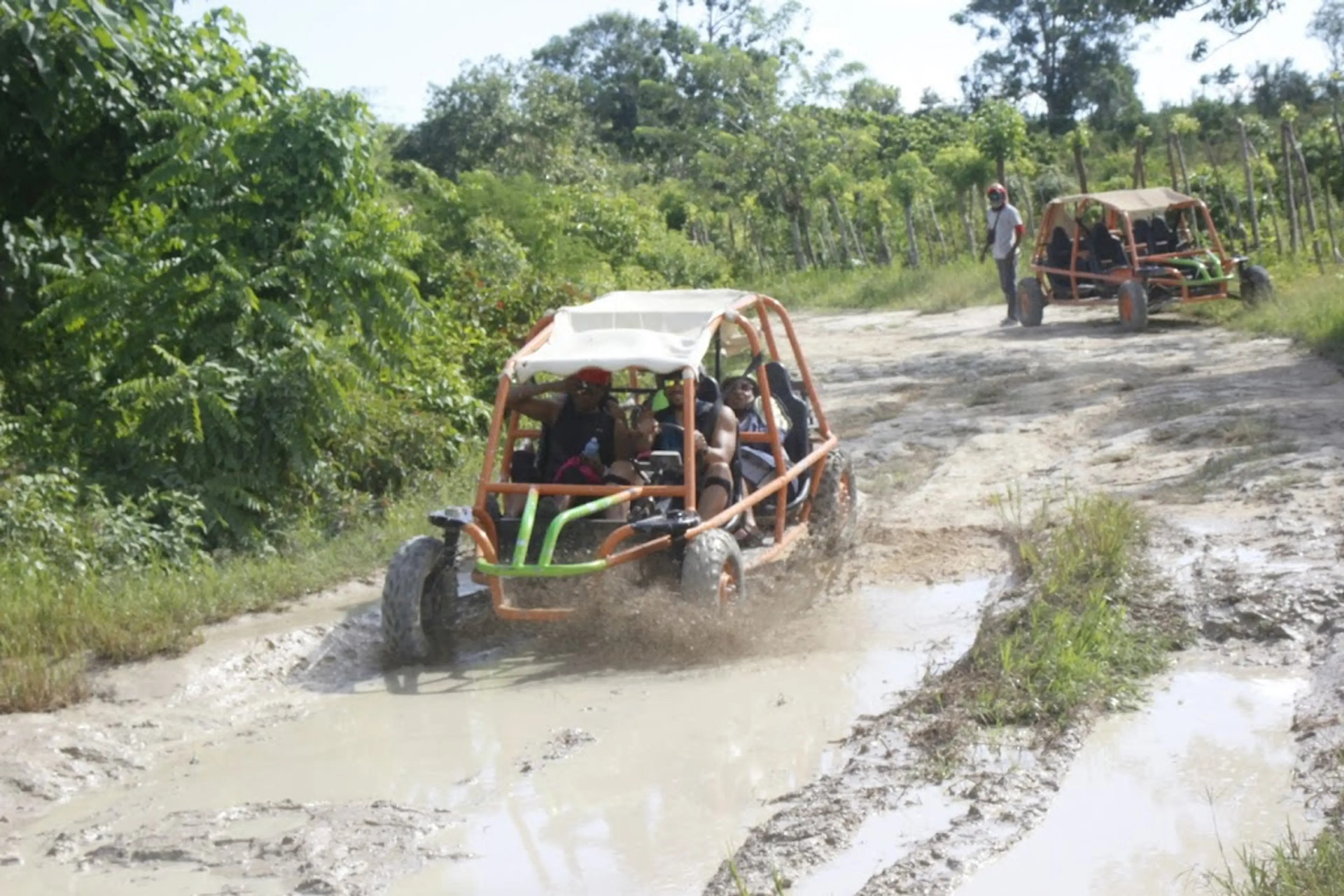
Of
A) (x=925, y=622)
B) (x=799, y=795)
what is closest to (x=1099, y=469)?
(x=925, y=622)

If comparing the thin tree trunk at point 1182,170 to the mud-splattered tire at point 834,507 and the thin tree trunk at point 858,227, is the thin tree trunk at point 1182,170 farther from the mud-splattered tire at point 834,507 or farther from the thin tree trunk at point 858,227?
the mud-splattered tire at point 834,507

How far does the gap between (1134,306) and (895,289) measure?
786 cm

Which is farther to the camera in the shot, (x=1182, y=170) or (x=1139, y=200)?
(x=1182, y=170)

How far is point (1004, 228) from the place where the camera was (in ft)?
64.3

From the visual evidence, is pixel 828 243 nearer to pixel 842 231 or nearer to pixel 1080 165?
pixel 842 231

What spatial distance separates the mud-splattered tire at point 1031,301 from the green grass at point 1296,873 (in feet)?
49.3

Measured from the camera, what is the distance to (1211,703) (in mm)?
6008

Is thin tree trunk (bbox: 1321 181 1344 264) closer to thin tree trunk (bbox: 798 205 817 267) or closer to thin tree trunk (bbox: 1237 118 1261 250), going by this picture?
thin tree trunk (bbox: 1237 118 1261 250)

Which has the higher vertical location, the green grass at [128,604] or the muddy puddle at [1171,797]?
the green grass at [128,604]

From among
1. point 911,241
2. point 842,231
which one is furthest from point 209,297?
point 842,231

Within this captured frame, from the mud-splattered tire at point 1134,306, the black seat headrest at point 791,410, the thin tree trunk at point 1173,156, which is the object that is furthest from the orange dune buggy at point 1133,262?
the black seat headrest at point 791,410

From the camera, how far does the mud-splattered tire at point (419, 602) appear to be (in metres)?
7.29

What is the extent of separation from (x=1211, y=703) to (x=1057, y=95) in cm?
4569

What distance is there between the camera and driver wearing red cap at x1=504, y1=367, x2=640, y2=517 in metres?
8.15
